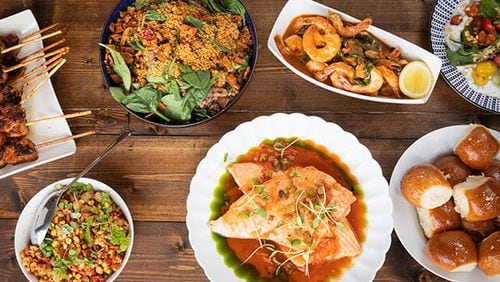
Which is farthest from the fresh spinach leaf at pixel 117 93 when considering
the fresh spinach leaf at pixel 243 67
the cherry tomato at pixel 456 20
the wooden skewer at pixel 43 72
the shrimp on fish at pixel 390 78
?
the cherry tomato at pixel 456 20

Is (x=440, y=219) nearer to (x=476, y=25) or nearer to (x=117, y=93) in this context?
(x=476, y=25)

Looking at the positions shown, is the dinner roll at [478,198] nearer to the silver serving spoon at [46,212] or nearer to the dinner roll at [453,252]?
the dinner roll at [453,252]

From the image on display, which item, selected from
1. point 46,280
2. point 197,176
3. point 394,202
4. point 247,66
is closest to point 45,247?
point 46,280

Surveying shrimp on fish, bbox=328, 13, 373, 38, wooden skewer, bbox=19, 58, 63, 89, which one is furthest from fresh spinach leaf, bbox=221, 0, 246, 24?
wooden skewer, bbox=19, 58, 63, 89

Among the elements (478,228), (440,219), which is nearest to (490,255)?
(478,228)

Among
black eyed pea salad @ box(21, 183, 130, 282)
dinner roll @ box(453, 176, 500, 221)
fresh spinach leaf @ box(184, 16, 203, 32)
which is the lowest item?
black eyed pea salad @ box(21, 183, 130, 282)

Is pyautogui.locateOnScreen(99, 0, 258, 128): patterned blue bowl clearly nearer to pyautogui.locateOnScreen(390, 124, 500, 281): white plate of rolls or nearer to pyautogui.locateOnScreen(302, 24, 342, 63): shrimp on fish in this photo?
pyautogui.locateOnScreen(302, 24, 342, 63): shrimp on fish
